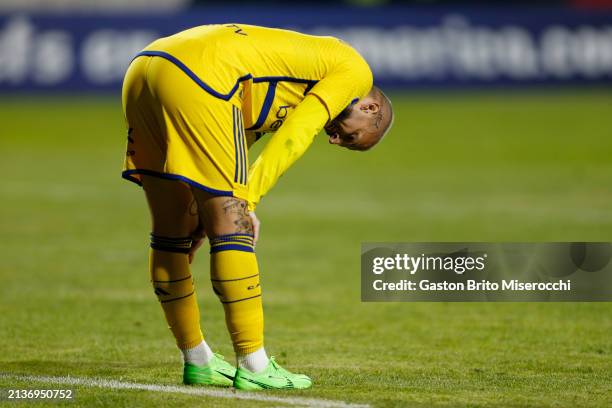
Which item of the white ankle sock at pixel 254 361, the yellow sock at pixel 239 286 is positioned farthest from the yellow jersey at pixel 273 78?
the white ankle sock at pixel 254 361

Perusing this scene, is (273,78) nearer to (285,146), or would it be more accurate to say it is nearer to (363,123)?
(285,146)

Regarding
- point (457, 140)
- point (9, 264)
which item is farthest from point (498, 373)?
point (457, 140)

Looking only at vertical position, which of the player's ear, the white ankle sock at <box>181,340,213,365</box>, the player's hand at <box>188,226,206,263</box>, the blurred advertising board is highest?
the blurred advertising board

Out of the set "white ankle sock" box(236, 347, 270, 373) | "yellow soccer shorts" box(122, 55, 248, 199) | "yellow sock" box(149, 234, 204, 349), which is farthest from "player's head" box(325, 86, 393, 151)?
"white ankle sock" box(236, 347, 270, 373)

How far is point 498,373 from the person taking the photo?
575 centimetres

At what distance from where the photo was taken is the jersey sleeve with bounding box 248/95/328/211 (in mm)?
Answer: 5008

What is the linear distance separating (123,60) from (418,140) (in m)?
6.18

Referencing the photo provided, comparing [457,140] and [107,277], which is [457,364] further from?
[457,140]

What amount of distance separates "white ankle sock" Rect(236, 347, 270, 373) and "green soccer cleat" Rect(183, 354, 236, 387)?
0.82 feet

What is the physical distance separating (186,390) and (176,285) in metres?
0.53

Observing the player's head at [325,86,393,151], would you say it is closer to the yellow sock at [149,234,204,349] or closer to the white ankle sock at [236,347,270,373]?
the yellow sock at [149,234,204,349]

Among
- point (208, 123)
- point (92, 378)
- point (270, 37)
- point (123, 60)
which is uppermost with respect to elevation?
point (123, 60)

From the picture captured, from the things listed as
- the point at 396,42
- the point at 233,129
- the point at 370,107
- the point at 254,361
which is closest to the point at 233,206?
the point at 233,129

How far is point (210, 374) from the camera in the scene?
5398 millimetres
